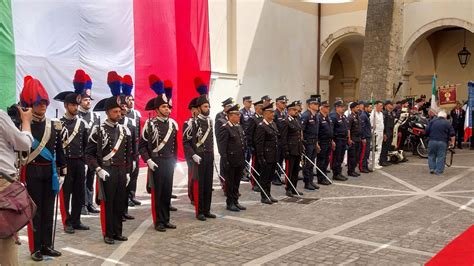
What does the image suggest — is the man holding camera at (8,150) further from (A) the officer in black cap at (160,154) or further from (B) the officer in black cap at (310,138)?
(B) the officer in black cap at (310,138)

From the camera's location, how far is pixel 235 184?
25.2 ft

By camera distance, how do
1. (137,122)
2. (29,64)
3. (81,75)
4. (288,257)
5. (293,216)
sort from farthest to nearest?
(29,64) < (137,122) < (293,216) < (81,75) < (288,257)

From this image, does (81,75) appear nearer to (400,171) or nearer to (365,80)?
(400,171)

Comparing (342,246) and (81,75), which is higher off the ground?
(81,75)

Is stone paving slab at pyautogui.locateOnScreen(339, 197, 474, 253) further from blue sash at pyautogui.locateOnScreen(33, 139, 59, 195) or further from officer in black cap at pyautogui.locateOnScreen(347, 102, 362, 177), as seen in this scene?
blue sash at pyautogui.locateOnScreen(33, 139, 59, 195)

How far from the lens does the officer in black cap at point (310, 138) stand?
377 inches

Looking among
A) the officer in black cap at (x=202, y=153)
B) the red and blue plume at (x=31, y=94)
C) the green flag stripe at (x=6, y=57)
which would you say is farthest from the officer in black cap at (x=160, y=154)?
the green flag stripe at (x=6, y=57)

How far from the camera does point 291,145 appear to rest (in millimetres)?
8672

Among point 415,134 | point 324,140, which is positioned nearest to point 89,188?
point 324,140

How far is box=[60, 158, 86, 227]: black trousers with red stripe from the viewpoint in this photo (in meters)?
6.40

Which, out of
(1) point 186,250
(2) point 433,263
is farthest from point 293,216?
(2) point 433,263

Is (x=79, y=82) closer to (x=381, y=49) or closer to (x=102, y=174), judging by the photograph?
(x=102, y=174)

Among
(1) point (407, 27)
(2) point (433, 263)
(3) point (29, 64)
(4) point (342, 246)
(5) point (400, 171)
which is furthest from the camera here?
(1) point (407, 27)

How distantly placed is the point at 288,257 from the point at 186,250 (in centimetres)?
121
